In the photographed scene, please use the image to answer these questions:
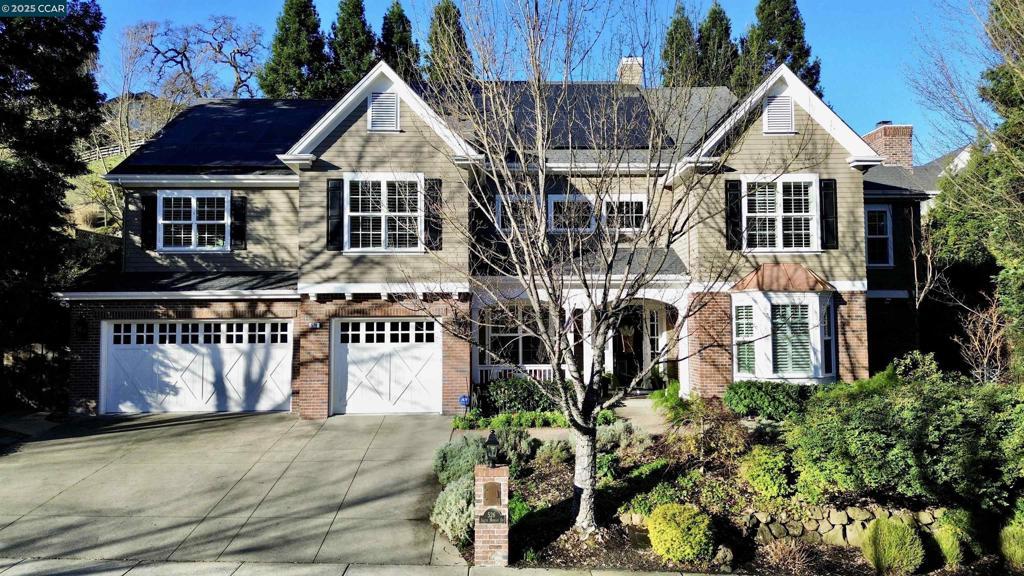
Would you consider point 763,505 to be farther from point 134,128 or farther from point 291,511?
point 134,128

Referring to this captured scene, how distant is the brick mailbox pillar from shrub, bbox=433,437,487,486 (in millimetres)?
1998

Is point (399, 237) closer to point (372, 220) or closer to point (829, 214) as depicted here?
point (372, 220)

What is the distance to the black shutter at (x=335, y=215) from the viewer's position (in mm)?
14359

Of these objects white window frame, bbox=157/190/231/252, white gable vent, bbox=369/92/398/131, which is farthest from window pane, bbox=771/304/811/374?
white window frame, bbox=157/190/231/252

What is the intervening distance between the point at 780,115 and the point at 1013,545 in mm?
10074

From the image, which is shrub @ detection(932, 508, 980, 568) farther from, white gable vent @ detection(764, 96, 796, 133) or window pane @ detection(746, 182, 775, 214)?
white gable vent @ detection(764, 96, 796, 133)

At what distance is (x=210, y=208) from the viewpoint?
53.4 ft

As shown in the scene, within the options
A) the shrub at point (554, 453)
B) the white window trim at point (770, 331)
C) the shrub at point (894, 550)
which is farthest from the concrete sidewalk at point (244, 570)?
the white window trim at point (770, 331)

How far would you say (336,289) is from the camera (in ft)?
47.0

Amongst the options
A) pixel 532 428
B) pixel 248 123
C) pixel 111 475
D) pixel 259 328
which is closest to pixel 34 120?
pixel 248 123

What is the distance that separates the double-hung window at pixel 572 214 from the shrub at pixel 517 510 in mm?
3715

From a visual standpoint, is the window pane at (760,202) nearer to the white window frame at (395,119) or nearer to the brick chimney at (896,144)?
the white window frame at (395,119)

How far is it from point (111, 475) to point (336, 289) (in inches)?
222

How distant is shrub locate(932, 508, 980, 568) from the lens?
7816 millimetres
